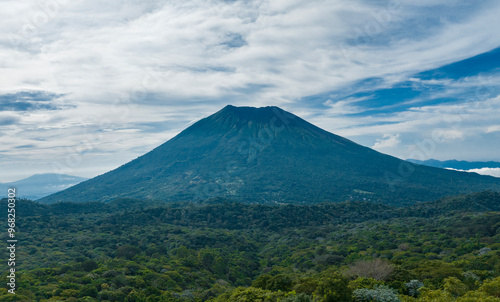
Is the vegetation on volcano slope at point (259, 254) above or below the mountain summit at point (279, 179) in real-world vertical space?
below

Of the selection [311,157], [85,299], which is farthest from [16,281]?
[311,157]

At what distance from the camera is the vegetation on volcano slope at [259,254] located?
76.5 ft

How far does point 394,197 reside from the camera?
150625 mm

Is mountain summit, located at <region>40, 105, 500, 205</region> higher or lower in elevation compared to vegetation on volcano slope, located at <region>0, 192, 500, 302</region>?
higher

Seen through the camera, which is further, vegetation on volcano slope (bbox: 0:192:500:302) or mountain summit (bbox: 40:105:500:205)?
mountain summit (bbox: 40:105:500:205)

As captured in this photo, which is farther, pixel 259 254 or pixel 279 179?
pixel 279 179

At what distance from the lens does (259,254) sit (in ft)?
213

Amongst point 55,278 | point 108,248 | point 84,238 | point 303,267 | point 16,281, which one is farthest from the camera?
point 84,238

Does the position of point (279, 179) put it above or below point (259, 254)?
above

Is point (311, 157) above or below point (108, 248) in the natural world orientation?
above

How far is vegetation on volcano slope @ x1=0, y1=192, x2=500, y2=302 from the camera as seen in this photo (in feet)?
76.5

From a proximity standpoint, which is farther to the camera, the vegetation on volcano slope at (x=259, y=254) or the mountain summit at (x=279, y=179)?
the mountain summit at (x=279, y=179)

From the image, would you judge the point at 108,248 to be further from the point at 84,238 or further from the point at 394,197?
the point at 394,197

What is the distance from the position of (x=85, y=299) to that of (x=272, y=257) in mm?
38750
